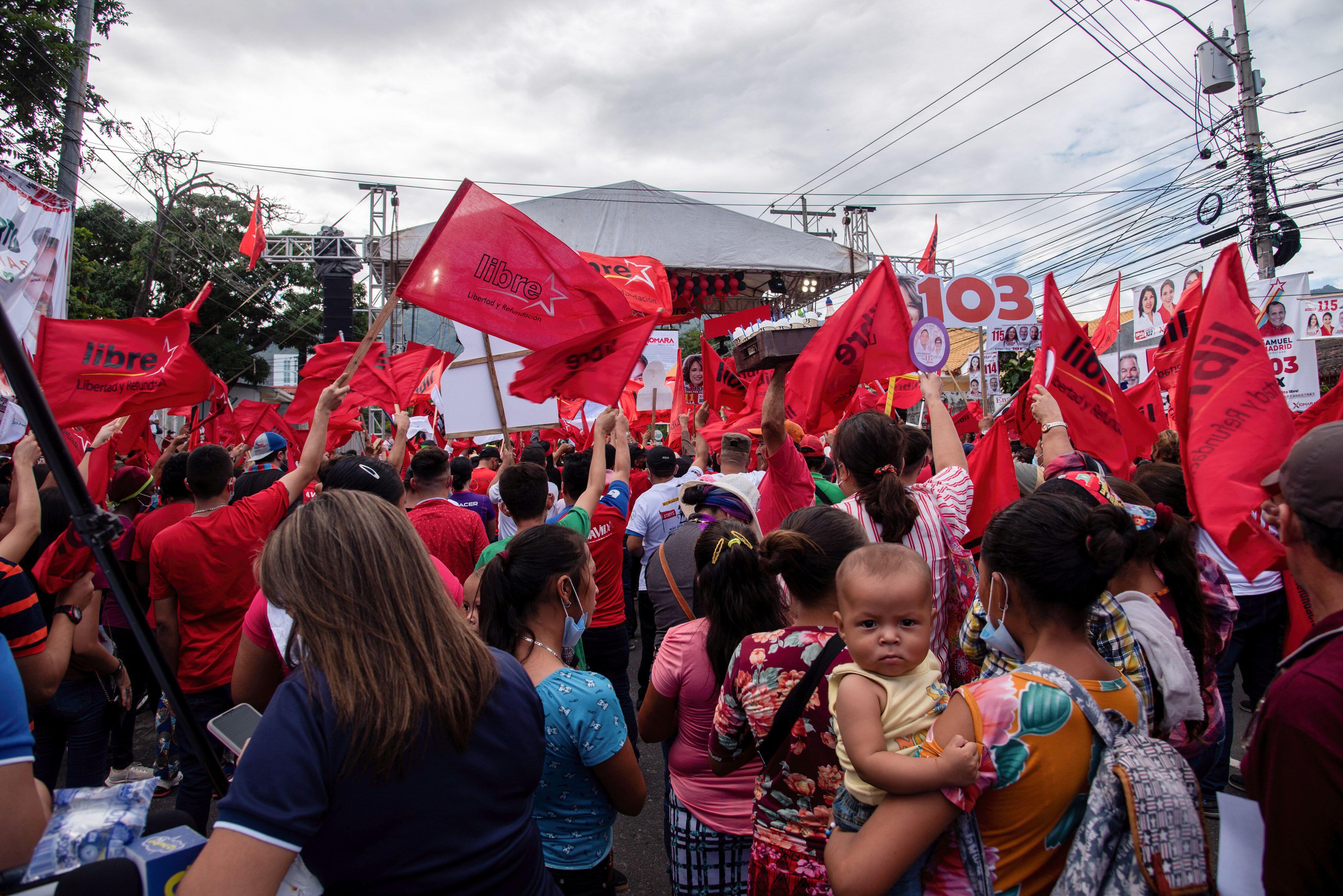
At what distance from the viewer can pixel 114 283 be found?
24.2 m

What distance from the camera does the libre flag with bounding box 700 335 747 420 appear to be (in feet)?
25.1

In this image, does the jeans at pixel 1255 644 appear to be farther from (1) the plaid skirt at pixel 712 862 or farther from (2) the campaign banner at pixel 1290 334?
(2) the campaign banner at pixel 1290 334

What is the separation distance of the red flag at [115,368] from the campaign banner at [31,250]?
3.81 feet

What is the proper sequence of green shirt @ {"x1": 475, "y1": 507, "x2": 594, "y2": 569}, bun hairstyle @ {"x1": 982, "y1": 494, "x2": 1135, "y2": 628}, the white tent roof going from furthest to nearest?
the white tent roof, green shirt @ {"x1": 475, "y1": 507, "x2": 594, "y2": 569}, bun hairstyle @ {"x1": 982, "y1": 494, "x2": 1135, "y2": 628}

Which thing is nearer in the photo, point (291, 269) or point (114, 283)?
point (114, 283)

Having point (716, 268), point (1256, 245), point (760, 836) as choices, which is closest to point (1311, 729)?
point (760, 836)

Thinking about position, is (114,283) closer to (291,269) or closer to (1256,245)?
(291,269)

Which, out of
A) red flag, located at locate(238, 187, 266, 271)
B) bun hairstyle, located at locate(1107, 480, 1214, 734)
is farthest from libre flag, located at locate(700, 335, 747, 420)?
red flag, located at locate(238, 187, 266, 271)

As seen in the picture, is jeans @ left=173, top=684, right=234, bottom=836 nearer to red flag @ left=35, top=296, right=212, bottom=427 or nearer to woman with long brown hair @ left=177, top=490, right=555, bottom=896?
red flag @ left=35, top=296, right=212, bottom=427

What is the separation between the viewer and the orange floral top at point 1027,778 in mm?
1429

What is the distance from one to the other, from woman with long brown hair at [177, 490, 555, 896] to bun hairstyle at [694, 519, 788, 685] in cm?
83

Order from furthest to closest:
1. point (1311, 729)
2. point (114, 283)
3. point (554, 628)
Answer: point (114, 283) < point (554, 628) < point (1311, 729)

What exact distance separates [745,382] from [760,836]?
6.05 metres

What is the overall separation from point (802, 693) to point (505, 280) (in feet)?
10.0
